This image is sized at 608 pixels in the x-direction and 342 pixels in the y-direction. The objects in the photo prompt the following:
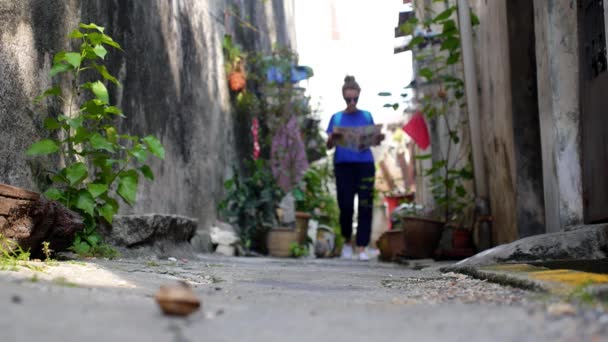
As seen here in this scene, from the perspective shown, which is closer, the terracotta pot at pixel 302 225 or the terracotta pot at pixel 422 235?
the terracotta pot at pixel 422 235

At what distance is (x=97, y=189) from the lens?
12.5ft

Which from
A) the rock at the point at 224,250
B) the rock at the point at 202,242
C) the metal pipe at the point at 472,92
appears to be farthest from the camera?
the rock at the point at 224,250

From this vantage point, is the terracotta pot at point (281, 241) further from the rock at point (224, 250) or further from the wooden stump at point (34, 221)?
the wooden stump at point (34, 221)

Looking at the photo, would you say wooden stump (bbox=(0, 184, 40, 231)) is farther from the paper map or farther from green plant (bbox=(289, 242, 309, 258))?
green plant (bbox=(289, 242, 309, 258))

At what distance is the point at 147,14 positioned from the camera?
5.63 meters

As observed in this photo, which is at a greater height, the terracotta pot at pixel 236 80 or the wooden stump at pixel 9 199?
Result: the terracotta pot at pixel 236 80

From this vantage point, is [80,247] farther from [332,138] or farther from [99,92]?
[332,138]

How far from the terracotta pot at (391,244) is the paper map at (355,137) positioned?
931 millimetres

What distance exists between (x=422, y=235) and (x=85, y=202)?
3.12 m

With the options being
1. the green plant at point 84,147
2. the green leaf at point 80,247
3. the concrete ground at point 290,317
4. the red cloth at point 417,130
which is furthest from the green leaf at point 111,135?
the red cloth at point 417,130

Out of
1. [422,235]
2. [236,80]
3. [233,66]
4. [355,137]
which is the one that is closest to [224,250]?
→ [355,137]

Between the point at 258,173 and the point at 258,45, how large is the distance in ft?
8.97

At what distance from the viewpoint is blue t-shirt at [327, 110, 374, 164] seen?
7281 millimetres

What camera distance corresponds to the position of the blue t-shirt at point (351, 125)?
7.28m
